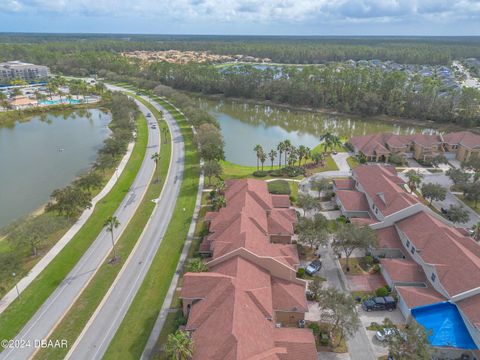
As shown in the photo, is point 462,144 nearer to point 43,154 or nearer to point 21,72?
point 43,154

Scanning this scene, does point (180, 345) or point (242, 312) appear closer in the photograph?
point (180, 345)

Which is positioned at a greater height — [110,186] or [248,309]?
[248,309]

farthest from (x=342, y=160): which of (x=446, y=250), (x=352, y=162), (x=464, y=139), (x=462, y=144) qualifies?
(x=446, y=250)

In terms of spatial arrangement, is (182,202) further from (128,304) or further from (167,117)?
(167,117)

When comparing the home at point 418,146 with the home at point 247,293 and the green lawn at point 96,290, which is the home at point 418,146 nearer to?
the home at point 247,293

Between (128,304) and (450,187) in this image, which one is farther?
(450,187)

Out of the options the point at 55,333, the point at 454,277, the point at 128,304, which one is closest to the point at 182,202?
the point at 128,304

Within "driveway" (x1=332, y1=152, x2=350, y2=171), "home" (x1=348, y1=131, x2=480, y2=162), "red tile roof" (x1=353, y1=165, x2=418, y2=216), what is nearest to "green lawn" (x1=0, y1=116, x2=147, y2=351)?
"red tile roof" (x1=353, y1=165, x2=418, y2=216)
